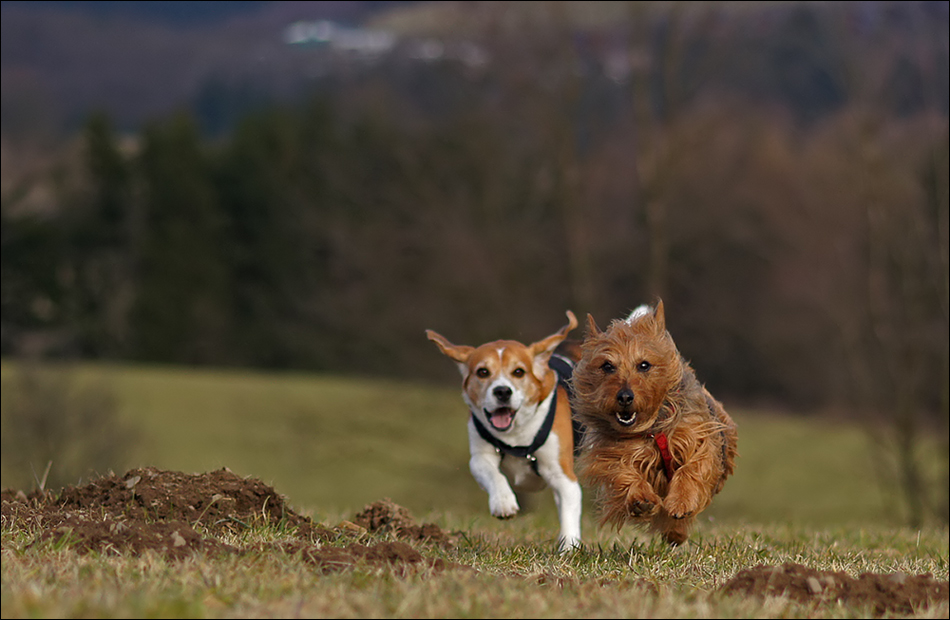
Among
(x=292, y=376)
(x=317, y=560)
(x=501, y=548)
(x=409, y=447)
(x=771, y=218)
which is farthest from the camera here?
(x=292, y=376)

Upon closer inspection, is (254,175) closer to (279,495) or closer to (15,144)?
(15,144)

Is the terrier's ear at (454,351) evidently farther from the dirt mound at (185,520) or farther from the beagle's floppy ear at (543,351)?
the dirt mound at (185,520)

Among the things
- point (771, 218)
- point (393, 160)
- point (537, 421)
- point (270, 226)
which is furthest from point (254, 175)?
point (537, 421)

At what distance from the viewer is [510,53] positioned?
83.5ft

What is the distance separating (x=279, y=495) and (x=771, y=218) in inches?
1409

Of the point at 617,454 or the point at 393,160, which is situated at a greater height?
the point at 393,160

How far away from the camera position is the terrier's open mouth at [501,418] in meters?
6.55

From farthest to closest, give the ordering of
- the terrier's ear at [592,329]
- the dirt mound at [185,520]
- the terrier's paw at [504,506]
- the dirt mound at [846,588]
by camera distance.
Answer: the terrier's ear at [592,329], the terrier's paw at [504,506], the dirt mound at [185,520], the dirt mound at [846,588]

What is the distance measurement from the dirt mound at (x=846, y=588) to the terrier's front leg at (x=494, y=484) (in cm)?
202

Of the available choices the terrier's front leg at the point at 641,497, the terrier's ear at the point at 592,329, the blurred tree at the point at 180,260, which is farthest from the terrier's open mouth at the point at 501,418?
the blurred tree at the point at 180,260

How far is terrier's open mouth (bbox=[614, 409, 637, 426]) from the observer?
5.99 meters

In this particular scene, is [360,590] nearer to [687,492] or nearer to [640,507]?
[640,507]

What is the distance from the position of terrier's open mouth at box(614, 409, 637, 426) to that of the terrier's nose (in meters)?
0.06

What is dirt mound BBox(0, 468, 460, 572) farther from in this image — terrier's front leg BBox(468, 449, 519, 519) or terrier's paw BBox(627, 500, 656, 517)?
terrier's paw BBox(627, 500, 656, 517)
